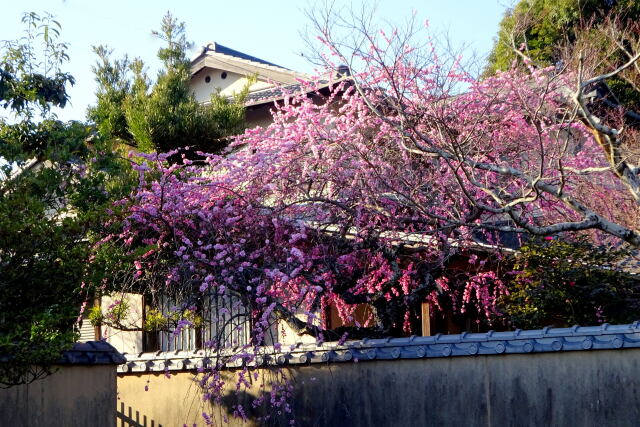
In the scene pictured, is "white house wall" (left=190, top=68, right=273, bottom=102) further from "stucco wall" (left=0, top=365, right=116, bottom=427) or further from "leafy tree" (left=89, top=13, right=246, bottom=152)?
"stucco wall" (left=0, top=365, right=116, bottom=427)

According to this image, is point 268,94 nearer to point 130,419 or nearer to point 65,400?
point 130,419

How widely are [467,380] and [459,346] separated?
35cm

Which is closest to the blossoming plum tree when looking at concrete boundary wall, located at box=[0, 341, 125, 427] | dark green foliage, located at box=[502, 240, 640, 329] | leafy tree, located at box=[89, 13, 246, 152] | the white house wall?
dark green foliage, located at box=[502, 240, 640, 329]

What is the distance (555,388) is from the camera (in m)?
8.16

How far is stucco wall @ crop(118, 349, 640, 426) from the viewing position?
7.90 metres

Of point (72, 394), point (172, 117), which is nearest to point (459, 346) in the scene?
point (72, 394)

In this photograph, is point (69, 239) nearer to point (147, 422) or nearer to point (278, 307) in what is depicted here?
point (278, 307)

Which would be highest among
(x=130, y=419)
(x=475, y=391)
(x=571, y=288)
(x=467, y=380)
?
(x=571, y=288)

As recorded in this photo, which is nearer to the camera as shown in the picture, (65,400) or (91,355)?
(65,400)

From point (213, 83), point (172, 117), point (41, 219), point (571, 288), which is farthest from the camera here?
point (213, 83)

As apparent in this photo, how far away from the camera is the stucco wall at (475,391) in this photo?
7.90 m

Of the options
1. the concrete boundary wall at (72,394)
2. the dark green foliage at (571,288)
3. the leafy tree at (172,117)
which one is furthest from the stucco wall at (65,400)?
the leafy tree at (172,117)

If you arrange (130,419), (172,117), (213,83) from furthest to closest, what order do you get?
(213,83)
(172,117)
(130,419)

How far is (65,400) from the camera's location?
9312 millimetres
